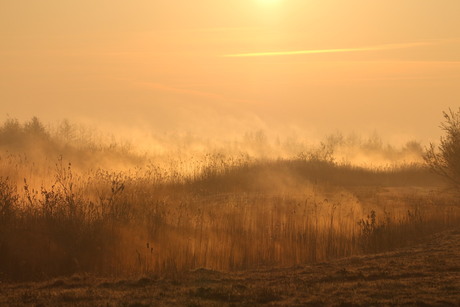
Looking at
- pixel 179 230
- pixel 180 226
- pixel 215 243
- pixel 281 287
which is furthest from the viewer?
pixel 180 226

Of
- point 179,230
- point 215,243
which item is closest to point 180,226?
point 179,230

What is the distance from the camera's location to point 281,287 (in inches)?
304

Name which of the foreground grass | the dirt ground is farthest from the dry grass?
the dirt ground

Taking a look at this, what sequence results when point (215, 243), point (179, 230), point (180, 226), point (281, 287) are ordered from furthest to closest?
point (180, 226) → point (179, 230) → point (215, 243) → point (281, 287)

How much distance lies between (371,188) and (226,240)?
36.3 feet

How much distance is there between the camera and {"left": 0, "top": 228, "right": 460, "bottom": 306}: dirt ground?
22.8 ft

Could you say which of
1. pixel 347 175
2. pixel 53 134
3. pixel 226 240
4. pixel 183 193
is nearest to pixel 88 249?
pixel 226 240

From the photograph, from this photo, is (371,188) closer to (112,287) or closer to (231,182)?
(231,182)

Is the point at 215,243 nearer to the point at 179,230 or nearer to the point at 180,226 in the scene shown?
the point at 179,230

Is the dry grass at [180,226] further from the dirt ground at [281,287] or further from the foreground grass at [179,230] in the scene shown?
the dirt ground at [281,287]

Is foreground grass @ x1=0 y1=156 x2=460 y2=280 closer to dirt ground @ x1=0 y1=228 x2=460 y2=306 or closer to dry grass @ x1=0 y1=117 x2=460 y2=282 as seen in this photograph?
dry grass @ x1=0 y1=117 x2=460 y2=282

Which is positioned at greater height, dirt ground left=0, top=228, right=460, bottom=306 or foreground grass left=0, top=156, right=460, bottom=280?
foreground grass left=0, top=156, right=460, bottom=280

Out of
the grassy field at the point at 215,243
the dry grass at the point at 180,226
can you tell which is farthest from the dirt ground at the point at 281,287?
the dry grass at the point at 180,226

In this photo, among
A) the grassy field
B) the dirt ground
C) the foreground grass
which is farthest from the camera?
the foreground grass
